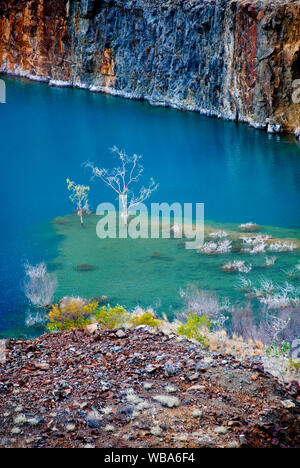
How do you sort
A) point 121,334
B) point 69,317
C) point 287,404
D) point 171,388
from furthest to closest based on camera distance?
point 69,317
point 121,334
point 171,388
point 287,404

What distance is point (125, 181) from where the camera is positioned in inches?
1432

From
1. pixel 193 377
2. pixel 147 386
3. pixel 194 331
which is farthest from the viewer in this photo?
pixel 194 331

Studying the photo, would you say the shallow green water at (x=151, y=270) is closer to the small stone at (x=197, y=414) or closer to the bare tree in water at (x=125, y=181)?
the bare tree in water at (x=125, y=181)

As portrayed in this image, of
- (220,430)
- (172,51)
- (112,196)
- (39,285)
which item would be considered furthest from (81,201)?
(172,51)

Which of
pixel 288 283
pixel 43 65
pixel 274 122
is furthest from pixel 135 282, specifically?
pixel 43 65

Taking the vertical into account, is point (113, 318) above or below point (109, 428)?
below

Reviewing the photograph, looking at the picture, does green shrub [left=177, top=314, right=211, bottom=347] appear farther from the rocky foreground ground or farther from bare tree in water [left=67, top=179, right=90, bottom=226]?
bare tree in water [left=67, top=179, right=90, bottom=226]

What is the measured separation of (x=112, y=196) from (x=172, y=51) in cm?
3634

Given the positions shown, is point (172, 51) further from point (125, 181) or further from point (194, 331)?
point (194, 331)

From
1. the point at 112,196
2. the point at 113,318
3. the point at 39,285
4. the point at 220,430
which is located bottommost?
the point at 39,285

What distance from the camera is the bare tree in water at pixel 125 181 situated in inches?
1214

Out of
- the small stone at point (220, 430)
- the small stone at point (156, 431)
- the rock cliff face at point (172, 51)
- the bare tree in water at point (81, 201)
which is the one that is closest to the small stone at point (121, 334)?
the small stone at point (156, 431)

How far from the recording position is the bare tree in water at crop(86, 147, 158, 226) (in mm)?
30844

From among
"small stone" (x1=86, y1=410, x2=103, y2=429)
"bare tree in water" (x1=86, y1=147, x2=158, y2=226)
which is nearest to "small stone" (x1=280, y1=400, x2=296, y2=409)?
"small stone" (x1=86, y1=410, x2=103, y2=429)
